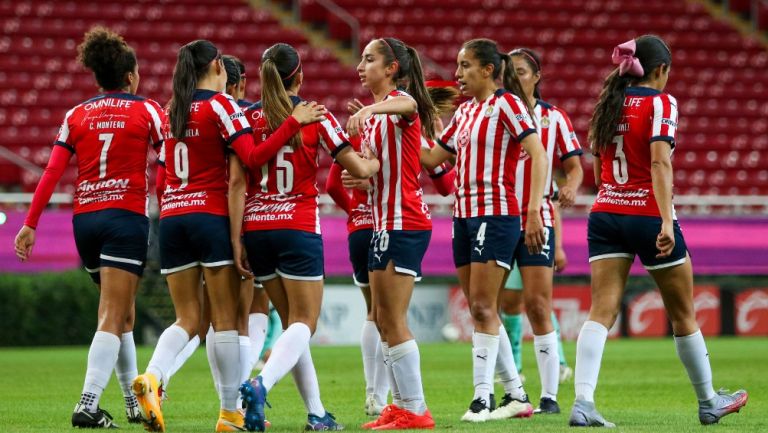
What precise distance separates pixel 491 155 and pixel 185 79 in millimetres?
1927

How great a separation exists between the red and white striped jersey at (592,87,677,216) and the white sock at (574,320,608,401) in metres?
0.66

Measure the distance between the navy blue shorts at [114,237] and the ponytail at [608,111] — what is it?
2.55 metres

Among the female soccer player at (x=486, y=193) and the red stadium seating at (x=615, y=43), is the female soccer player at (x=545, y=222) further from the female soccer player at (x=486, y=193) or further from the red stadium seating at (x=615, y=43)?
the red stadium seating at (x=615, y=43)

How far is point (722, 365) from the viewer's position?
12750 millimetres

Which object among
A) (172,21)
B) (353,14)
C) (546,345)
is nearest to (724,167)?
(353,14)

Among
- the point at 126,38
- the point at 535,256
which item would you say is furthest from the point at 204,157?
the point at 126,38

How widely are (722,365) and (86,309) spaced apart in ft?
27.5

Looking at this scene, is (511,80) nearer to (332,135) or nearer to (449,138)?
(449,138)

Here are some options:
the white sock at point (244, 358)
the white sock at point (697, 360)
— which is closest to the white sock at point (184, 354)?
the white sock at point (244, 358)

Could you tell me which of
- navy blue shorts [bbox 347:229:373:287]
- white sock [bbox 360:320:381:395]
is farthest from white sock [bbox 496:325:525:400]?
navy blue shorts [bbox 347:229:373:287]

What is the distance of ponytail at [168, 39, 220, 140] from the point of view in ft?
22.2

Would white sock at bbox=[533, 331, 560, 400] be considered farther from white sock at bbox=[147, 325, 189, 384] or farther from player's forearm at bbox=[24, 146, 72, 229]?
player's forearm at bbox=[24, 146, 72, 229]

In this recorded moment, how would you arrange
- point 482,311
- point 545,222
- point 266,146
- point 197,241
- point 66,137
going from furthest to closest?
point 545,222 < point 482,311 < point 66,137 < point 197,241 < point 266,146

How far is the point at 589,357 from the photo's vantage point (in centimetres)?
699
